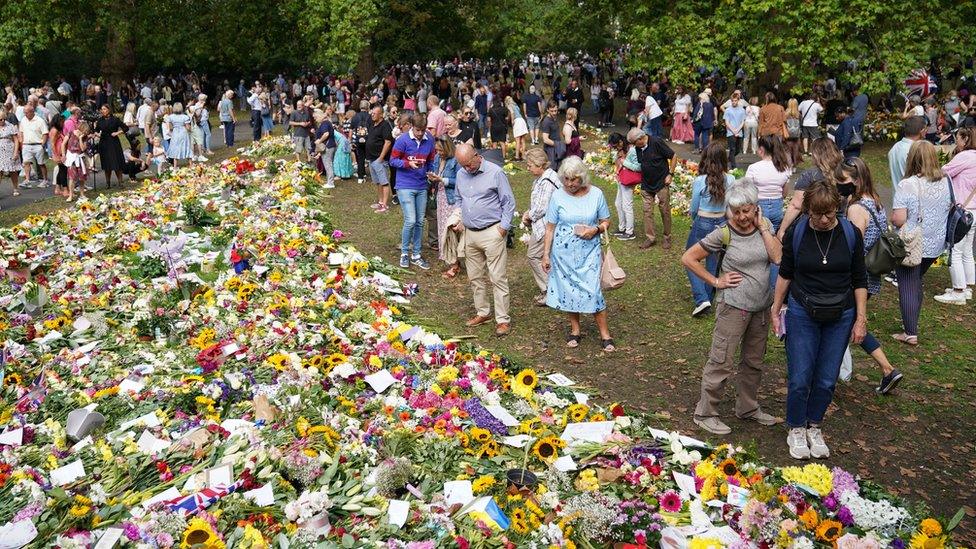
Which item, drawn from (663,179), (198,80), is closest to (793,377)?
(663,179)

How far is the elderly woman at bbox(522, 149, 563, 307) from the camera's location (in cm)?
932

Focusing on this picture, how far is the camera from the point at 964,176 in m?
9.35

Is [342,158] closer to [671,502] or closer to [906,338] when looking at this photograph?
[906,338]

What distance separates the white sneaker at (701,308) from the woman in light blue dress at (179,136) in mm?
14490

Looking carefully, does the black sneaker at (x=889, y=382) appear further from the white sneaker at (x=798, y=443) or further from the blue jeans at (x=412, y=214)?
the blue jeans at (x=412, y=214)

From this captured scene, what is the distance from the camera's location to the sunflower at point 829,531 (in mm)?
4895

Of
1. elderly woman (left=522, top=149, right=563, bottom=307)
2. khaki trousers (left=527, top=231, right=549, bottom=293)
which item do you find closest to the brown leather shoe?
elderly woman (left=522, top=149, right=563, bottom=307)

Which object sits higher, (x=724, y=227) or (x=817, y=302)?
(x=724, y=227)

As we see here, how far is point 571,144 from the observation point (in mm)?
16391

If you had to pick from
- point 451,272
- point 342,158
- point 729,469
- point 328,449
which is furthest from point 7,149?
point 729,469

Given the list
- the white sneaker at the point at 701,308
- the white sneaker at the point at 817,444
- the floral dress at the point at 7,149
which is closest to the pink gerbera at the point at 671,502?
the white sneaker at the point at 817,444

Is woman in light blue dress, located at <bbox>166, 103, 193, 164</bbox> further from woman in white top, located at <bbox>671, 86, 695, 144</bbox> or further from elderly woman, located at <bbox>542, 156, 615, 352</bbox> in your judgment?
elderly woman, located at <bbox>542, 156, 615, 352</bbox>

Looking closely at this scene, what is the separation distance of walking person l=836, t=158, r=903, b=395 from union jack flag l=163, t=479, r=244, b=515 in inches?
190

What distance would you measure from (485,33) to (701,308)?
3152cm
